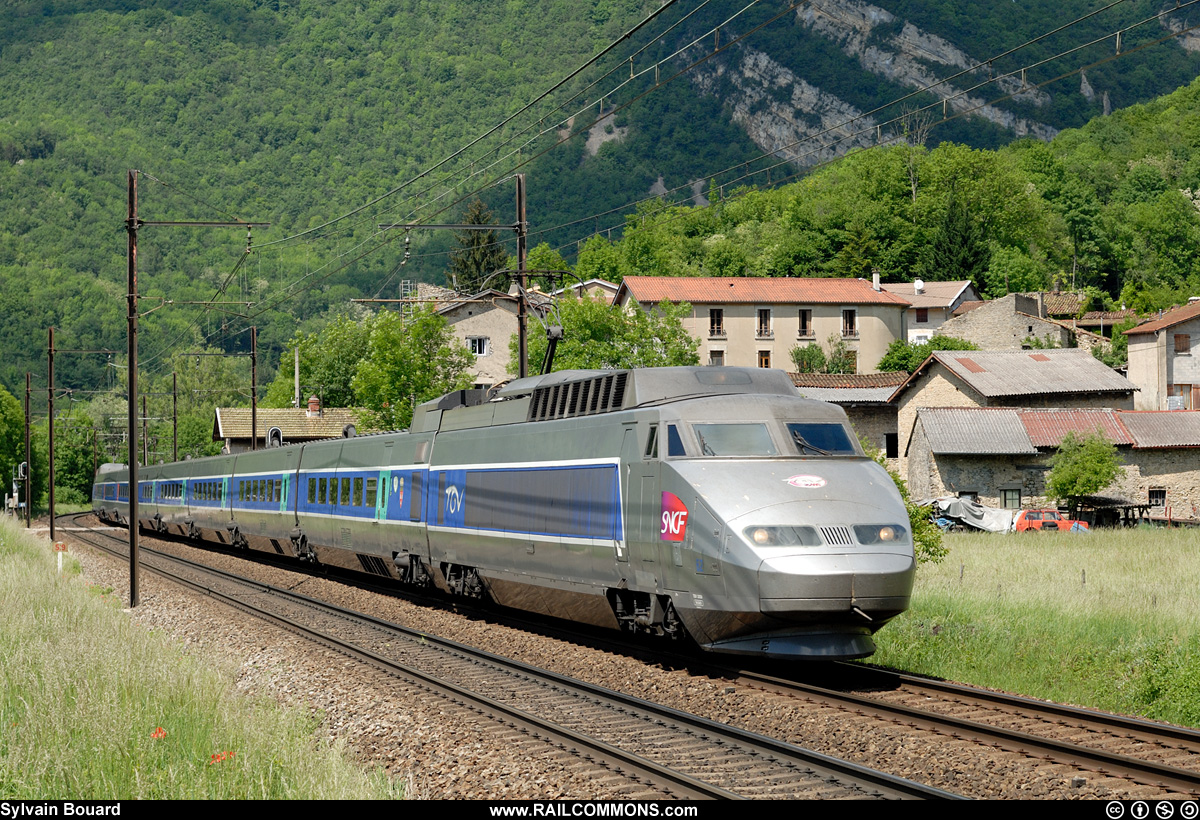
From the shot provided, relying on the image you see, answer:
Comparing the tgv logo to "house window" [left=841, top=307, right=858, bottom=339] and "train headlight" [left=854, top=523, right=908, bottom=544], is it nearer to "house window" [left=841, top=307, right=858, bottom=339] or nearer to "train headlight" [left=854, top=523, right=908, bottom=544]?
"train headlight" [left=854, top=523, right=908, bottom=544]

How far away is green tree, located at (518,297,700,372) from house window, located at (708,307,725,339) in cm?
2441

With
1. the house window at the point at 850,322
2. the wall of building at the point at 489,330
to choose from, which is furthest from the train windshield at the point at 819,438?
the house window at the point at 850,322

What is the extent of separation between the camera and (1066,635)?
16594mm

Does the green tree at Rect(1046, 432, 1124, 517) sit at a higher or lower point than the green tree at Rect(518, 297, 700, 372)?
lower

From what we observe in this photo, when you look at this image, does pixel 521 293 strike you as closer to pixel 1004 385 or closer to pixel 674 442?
pixel 674 442

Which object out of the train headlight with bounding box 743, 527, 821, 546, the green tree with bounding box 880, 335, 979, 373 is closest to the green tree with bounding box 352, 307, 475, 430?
the green tree with bounding box 880, 335, 979, 373

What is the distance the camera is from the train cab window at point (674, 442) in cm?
1473

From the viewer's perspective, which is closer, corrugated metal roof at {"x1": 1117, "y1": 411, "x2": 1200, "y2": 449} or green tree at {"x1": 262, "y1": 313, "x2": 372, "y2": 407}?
corrugated metal roof at {"x1": 1117, "y1": 411, "x2": 1200, "y2": 449}

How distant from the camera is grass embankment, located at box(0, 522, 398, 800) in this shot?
8594 mm

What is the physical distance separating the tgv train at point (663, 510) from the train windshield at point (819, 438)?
0.07 ft

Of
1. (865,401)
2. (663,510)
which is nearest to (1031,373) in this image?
(865,401)

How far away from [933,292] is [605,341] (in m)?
54.2

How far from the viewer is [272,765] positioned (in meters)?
9.08

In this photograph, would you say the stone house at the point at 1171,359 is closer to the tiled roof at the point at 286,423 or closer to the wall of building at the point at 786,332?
the wall of building at the point at 786,332
